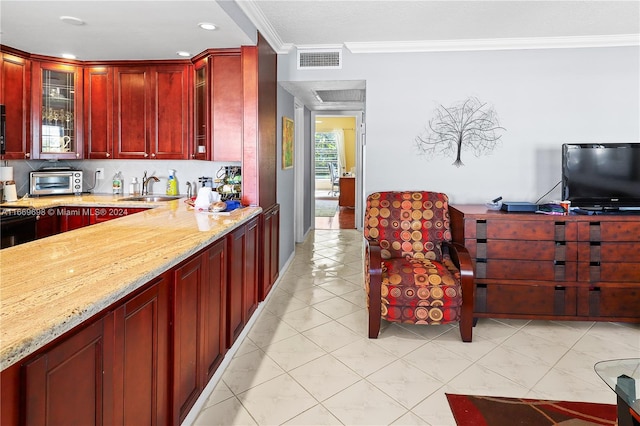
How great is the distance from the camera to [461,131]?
4137 millimetres

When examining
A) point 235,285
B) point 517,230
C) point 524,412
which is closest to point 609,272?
point 517,230

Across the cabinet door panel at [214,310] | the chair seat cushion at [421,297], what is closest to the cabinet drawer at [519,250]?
the chair seat cushion at [421,297]

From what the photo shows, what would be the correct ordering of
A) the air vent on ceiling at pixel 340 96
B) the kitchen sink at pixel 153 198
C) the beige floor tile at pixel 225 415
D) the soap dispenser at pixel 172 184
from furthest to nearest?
the air vent on ceiling at pixel 340 96 < the soap dispenser at pixel 172 184 < the kitchen sink at pixel 153 198 < the beige floor tile at pixel 225 415

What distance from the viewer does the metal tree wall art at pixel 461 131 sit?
13.4 ft

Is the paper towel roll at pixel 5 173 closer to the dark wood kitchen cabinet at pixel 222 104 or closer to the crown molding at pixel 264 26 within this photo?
the dark wood kitchen cabinet at pixel 222 104

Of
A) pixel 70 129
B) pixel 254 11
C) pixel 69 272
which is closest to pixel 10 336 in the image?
pixel 69 272

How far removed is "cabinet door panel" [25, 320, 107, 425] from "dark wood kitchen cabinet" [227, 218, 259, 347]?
4.46 ft

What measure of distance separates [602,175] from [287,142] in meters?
3.08

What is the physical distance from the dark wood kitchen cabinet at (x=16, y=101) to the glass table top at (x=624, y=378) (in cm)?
457

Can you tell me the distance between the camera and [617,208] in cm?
352

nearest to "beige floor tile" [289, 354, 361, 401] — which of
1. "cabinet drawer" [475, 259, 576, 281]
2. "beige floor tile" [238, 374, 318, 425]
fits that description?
"beige floor tile" [238, 374, 318, 425]

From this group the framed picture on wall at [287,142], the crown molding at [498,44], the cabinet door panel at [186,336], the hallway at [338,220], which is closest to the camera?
the cabinet door panel at [186,336]

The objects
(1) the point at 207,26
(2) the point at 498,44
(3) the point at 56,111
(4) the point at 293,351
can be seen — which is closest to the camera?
(4) the point at 293,351

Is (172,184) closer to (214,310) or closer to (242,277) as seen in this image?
(242,277)
